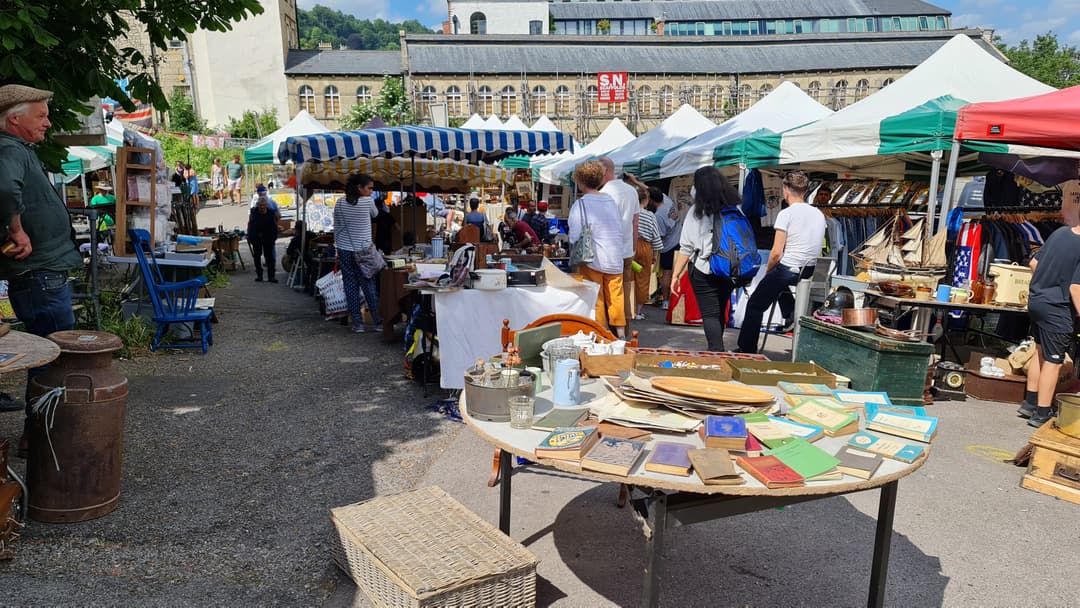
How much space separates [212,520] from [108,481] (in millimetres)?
546

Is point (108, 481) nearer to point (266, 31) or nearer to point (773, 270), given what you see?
point (773, 270)

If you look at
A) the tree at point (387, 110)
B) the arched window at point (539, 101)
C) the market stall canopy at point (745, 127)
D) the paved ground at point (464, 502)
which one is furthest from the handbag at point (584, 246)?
the arched window at point (539, 101)

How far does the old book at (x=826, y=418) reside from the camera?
251 cm

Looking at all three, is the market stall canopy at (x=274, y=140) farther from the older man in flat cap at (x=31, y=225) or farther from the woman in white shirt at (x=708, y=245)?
the woman in white shirt at (x=708, y=245)

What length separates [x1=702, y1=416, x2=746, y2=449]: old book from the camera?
2.32 meters

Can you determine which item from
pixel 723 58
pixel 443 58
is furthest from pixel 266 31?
pixel 723 58

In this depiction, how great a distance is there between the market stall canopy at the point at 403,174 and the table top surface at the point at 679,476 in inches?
327

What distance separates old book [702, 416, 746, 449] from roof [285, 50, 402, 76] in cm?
5879

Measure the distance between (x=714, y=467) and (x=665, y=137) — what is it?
41.0ft

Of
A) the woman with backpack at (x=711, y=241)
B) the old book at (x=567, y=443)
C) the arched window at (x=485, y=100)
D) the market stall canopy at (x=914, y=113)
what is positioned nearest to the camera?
the old book at (x=567, y=443)

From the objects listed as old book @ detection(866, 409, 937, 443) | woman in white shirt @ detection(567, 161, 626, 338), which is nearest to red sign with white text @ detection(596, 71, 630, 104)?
→ woman in white shirt @ detection(567, 161, 626, 338)

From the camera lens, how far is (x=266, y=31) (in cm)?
5522

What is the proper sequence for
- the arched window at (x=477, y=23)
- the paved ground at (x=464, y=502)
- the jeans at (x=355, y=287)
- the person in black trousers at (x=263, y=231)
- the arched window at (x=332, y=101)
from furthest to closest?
the arched window at (x=477, y=23) < the arched window at (x=332, y=101) < the person in black trousers at (x=263, y=231) < the jeans at (x=355, y=287) < the paved ground at (x=464, y=502)

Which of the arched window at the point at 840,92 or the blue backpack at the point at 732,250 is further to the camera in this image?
the arched window at the point at 840,92
